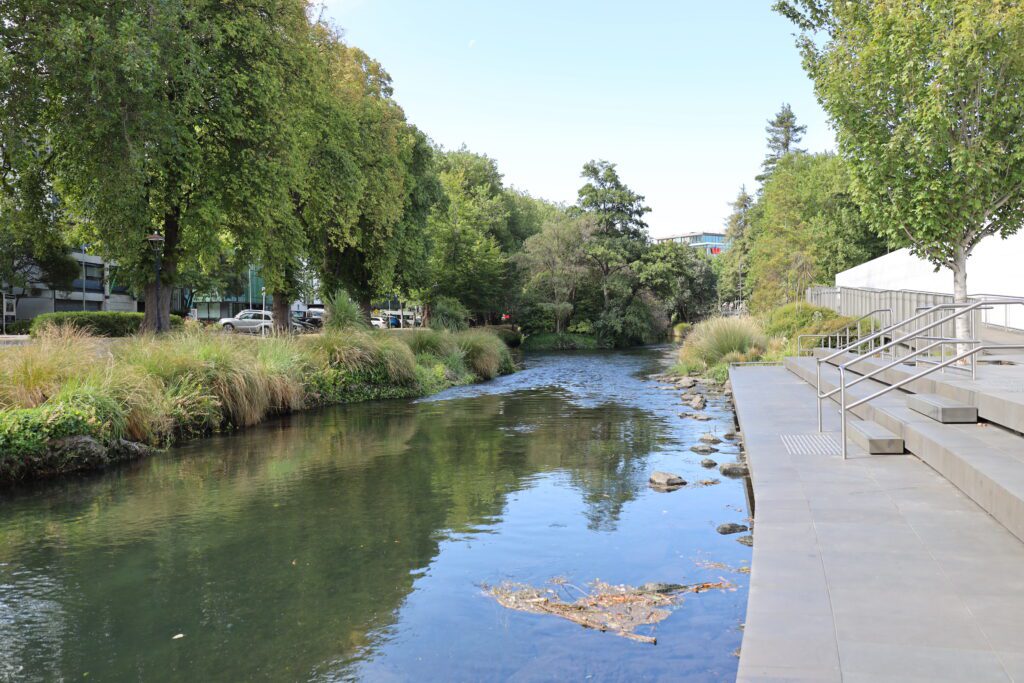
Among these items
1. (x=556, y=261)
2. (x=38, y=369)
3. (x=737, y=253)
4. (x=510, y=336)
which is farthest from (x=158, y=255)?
(x=737, y=253)

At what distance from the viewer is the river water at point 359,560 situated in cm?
473

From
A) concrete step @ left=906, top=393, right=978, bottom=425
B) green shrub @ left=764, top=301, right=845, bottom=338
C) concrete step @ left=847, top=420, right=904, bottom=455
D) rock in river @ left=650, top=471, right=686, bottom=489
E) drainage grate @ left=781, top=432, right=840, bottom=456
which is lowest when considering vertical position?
rock in river @ left=650, top=471, right=686, bottom=489

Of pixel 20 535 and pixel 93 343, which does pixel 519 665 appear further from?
pixel 93 343

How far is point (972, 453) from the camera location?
625cm

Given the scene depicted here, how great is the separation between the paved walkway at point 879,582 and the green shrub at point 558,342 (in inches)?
1667

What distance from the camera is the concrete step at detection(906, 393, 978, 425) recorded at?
7707mm

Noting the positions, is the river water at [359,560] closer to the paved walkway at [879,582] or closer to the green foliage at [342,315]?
the paved walkway at [879,582]

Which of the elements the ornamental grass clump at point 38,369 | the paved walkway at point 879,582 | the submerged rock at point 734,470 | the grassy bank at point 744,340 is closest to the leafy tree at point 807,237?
the grassy bank at point 744,340

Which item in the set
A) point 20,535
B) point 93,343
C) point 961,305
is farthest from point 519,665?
point 93,343

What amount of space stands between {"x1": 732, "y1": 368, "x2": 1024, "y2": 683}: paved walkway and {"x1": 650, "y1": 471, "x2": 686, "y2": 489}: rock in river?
1964 mm

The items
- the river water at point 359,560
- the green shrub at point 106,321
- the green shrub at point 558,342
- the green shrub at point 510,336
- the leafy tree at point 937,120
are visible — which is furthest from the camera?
the green shrub at point 558,342

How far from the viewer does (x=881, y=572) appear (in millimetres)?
4406

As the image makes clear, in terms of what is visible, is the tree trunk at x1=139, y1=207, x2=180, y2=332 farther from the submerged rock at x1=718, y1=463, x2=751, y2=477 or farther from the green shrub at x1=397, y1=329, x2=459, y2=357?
the submerged rock at x1=718, y1=463, x2=751, y2=477

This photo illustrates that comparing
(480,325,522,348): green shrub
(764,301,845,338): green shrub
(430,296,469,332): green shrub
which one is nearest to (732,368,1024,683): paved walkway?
(764,301,845,338): green shrub
